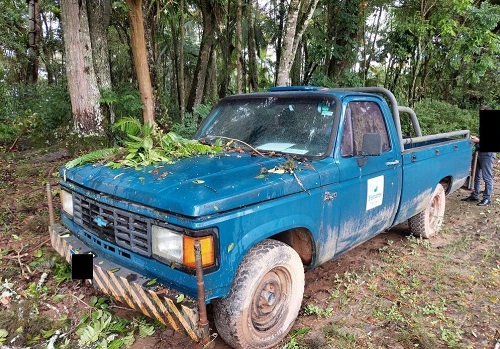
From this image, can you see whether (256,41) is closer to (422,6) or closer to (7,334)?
(422,6)

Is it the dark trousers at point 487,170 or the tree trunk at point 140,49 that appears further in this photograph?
the tree trunk at point 140,49

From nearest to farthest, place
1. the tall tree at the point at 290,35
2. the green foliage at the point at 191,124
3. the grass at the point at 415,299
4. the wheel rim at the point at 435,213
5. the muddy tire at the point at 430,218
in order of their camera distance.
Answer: the grass at the point at 415,299 < the muddy tire at the point at 430,218 < the wheel rim at the point at 435,213 < the tall tree at the point at 290,35 < the green foliage at the point at 191,124

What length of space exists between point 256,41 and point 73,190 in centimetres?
1443

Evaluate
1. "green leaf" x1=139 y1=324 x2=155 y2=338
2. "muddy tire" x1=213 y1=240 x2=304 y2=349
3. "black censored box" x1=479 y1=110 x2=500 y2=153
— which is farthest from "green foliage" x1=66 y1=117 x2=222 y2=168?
"black censored box" x1=479 y1=110 x2=500 y2=153

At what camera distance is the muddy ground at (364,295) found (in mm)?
2975

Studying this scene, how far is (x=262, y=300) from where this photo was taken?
279 cm

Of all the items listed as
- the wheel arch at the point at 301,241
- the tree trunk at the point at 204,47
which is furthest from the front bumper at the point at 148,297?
the tree trunk at the point at 204,47

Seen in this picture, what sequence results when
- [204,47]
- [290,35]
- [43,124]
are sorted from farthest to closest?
[204,47] < [43,124] < [290,35]

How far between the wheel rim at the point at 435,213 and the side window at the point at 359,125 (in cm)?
188

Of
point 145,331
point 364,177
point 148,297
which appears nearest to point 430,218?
point 364,177

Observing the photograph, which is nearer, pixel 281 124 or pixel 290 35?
pixel 281 124

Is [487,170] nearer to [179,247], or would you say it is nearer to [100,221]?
[179,247]

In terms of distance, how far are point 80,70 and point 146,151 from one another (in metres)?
5.32

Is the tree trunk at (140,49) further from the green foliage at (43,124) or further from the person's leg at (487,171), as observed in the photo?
the person's leg at (487,171)
